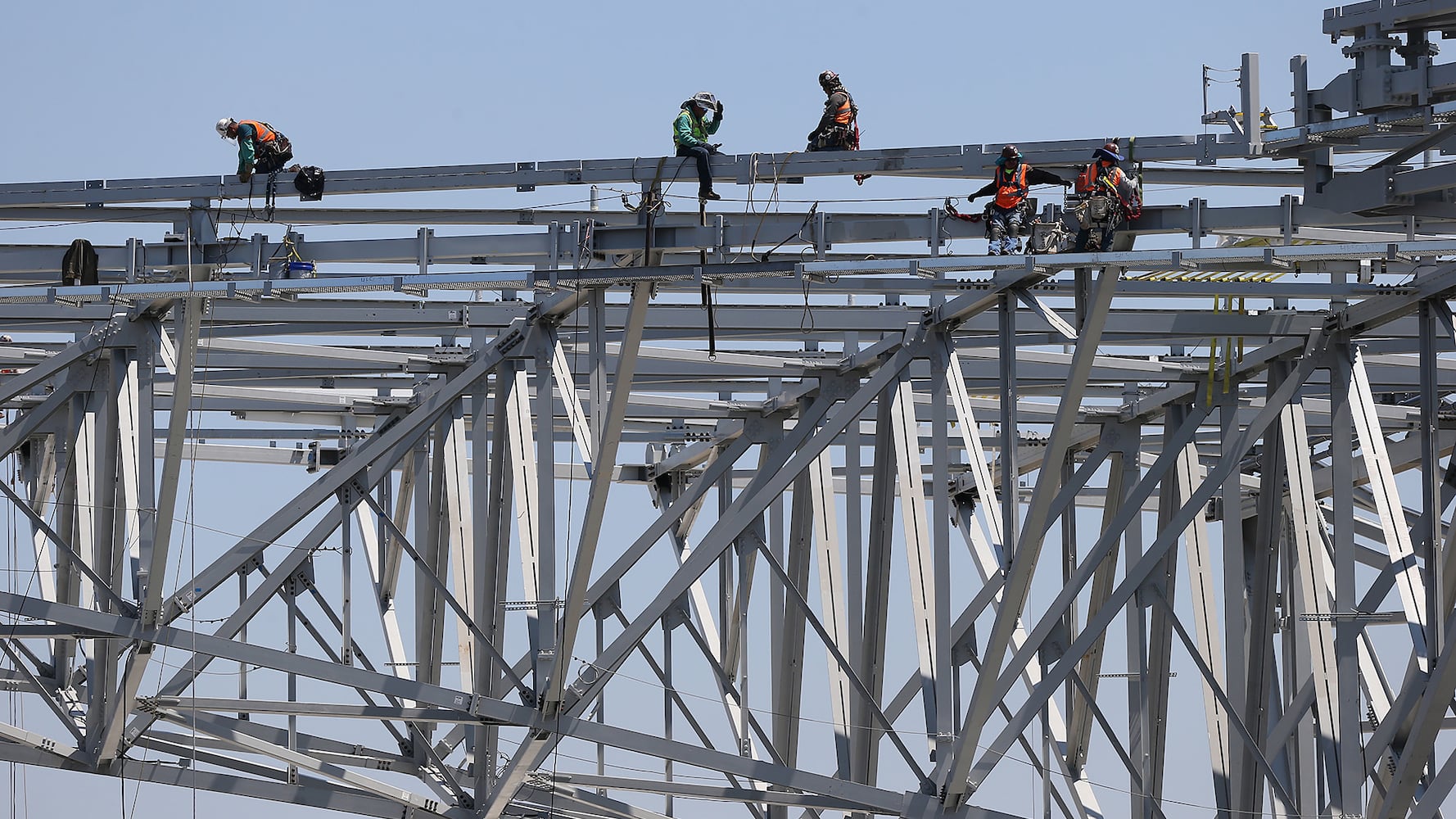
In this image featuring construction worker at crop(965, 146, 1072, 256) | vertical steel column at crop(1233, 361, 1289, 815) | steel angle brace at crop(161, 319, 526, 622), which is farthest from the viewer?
vertical steel column at crop(1233, 361, 1289, 815)

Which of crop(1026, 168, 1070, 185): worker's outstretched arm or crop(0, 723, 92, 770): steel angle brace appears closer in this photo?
crop(1026, 168, 1070, 185): worker's outstretched arm

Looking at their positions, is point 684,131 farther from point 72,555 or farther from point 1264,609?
point 1264,609

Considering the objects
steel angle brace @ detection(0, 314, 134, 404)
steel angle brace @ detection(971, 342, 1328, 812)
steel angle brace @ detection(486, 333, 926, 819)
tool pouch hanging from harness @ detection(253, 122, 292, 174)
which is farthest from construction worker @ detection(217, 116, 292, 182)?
steel angle brace @ detection(971, 342, 1328, 812)

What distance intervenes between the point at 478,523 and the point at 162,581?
173 inches

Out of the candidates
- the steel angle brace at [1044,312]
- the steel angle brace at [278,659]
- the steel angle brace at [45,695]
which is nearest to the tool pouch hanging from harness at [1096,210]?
the steel angle brace at [1044,312]

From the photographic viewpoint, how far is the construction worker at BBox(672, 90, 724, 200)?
81.0 ft

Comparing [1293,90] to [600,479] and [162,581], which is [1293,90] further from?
[162,581]

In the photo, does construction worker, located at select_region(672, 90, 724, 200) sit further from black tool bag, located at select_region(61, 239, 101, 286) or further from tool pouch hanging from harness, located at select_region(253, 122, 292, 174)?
black tool bag, located at select_region(61, 239, 101, 286)

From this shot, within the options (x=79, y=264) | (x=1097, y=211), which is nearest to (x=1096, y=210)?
(x=1097, y=211)

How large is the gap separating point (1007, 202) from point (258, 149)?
958cm

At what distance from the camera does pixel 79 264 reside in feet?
89.6

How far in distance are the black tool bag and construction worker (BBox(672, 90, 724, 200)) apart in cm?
819

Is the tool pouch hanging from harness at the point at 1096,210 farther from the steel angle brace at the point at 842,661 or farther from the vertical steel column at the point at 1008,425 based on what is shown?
the steel angle brace at the point at 842,661

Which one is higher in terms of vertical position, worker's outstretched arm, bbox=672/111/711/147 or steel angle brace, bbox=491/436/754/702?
worker's outstretched arm, bbox=672/111/711/147
